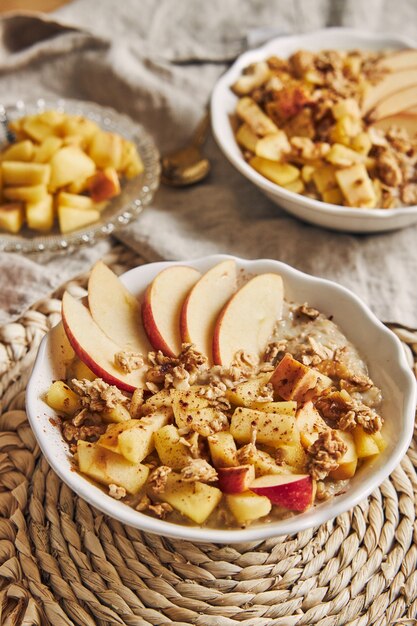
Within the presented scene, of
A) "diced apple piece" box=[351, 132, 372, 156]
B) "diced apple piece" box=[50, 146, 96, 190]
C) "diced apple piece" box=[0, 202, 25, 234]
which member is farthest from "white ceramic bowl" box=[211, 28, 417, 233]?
"diced apple piece" box=[0, 202, 25, 234]

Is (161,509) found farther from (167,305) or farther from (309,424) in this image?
(167,305)

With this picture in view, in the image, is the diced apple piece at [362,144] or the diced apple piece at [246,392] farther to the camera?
the diced apple piece at [362,144]

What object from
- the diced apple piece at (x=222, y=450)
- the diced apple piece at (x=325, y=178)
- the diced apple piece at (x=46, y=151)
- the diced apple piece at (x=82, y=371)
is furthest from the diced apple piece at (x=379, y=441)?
the diced apple piece at (x=46, y=151)

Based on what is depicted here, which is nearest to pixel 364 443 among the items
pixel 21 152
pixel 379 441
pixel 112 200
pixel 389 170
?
pixel 379 441

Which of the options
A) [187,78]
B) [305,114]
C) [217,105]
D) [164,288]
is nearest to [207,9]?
[187,78]

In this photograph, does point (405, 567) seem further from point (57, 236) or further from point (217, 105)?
point (217, 105)

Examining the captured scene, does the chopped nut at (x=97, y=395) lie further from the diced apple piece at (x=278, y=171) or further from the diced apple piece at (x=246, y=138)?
the diced apple piece at (x=246, y=138)

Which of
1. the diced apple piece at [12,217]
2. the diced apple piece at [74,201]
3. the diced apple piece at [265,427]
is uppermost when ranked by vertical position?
the diced apple piece at [265,427]
